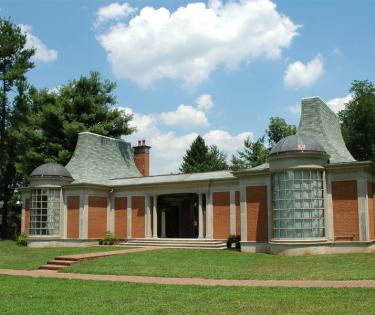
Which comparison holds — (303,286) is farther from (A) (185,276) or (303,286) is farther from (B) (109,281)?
(B) (109,281)

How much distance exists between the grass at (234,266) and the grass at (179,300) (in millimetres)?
2515

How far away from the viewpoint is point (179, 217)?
35.2 m

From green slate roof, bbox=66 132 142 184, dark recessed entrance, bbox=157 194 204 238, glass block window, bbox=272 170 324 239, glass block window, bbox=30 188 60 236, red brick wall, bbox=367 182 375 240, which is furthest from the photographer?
dark recessed entrance, bbox=157 194 204 238

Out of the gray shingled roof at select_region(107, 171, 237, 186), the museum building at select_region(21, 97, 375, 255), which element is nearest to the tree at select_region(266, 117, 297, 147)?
the museum building at select_region(21, 97, 375, 255)

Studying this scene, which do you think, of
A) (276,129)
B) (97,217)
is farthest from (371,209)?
(276,129)

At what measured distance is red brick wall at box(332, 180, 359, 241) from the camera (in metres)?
21.8

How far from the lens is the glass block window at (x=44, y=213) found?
97.9 ft

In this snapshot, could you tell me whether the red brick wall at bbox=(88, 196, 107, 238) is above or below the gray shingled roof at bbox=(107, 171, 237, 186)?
below

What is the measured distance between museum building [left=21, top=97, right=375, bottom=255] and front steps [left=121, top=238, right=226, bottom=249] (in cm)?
50

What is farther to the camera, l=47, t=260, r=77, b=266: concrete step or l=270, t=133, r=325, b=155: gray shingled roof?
l=270, t=133, r=325, b=155: gray shingled roof

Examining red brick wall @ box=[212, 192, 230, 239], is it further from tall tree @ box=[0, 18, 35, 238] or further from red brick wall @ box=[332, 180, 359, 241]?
tall tree @ box=[0, 18, 35, 238]

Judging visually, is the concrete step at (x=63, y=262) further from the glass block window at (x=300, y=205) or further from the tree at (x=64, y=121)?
the tree at (x=64, y=121)

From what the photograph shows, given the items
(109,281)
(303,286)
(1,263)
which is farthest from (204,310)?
(1,263)

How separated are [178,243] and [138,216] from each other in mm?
4237
